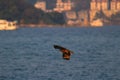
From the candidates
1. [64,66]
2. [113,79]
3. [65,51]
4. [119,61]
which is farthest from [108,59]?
[65,51]

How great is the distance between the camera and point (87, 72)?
71500 mm

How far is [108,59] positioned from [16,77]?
23.3m

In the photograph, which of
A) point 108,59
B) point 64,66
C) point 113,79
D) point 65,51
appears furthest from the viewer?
point 108,59

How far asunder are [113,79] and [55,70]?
11.1 meters

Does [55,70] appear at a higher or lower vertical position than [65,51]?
lower

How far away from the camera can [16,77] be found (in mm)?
66938

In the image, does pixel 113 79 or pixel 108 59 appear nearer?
pixel 113 79

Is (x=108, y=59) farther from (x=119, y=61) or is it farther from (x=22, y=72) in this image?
(x=22, y=72)

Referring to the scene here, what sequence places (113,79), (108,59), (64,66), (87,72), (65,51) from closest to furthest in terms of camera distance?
(65,51)
(113,79)
(87,72)
(64,66)
(108,59)

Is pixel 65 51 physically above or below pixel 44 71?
above

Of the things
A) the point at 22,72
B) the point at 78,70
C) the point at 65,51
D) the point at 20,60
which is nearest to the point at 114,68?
the point at 78,70

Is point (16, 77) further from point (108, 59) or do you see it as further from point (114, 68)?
point (108, 59)

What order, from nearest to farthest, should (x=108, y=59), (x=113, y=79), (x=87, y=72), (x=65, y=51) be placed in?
(x=65, y=51), (x=113, y=79), (x=87, y=72), (x=108, y=59)

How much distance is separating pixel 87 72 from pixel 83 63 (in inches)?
463
